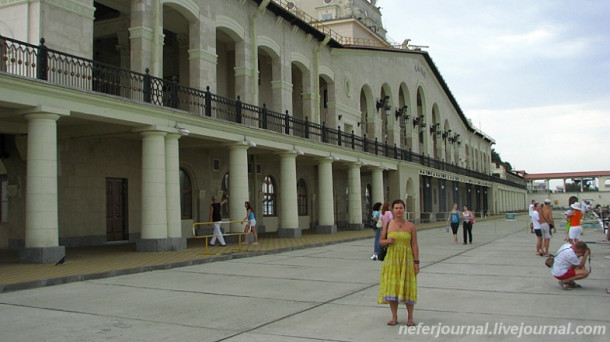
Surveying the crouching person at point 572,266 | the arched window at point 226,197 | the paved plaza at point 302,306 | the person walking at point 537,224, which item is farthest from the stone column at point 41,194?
the person walking at point 537,224

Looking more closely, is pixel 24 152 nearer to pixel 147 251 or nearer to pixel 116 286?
pixel 147 251

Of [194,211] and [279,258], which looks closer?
[279,258]

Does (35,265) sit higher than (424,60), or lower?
lower

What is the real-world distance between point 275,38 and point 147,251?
13.6 meters

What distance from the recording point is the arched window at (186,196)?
2320 centimetres

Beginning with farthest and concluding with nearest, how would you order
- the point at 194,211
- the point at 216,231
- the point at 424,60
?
the point at 424,60 < the point at 194,211 < the point at 216,231

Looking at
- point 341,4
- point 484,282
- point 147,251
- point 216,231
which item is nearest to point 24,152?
point 147,251

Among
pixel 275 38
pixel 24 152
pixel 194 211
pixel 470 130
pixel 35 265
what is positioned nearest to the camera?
pixel 35 265

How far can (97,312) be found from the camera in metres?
7.94

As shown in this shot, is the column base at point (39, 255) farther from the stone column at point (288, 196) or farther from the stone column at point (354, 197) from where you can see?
the stone column at point (354, 197)

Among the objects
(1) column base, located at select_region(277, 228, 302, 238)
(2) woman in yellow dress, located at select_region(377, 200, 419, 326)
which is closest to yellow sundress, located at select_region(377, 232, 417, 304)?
(2) woman in yellow dress, located at select_region(377, 200, 419, 326)

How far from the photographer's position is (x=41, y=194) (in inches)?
518

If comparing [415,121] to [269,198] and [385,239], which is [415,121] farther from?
[385,239]

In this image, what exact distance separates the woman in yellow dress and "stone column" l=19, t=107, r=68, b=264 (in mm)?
9416
